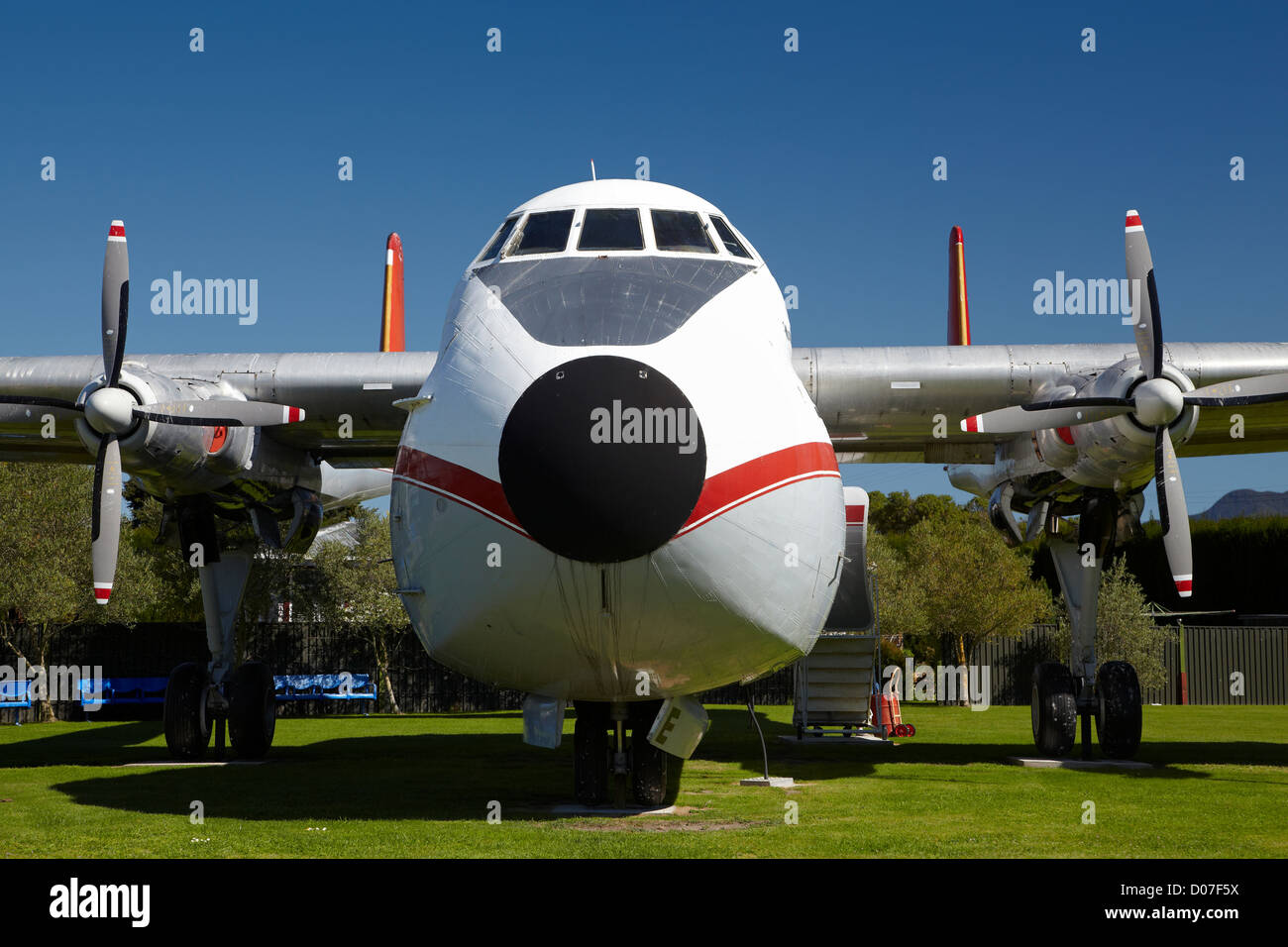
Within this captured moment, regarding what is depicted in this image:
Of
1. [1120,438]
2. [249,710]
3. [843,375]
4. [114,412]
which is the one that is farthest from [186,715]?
[1120,438]

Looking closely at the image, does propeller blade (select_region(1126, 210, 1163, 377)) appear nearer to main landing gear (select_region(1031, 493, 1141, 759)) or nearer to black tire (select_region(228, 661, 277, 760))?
main landing gear (select_region(1031, 493, 1141, 759))

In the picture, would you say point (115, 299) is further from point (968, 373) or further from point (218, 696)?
point (968, 373)

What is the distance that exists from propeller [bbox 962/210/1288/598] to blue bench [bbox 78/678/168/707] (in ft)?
Answer: 78.3

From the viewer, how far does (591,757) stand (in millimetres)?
9172

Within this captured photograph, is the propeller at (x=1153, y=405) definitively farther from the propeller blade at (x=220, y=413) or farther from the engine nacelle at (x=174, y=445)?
the engine nacelle at (x=174, y=445)

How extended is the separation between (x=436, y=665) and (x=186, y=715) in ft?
44.2

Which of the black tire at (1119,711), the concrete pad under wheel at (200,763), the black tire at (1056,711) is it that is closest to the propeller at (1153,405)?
the black tire at (1119,711)

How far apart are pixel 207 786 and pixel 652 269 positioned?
7308mm

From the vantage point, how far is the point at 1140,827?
8.96 metres

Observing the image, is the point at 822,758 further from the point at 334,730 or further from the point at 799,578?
the point at 334,730

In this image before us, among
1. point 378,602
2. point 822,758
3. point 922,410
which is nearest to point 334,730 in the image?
point 378,602
